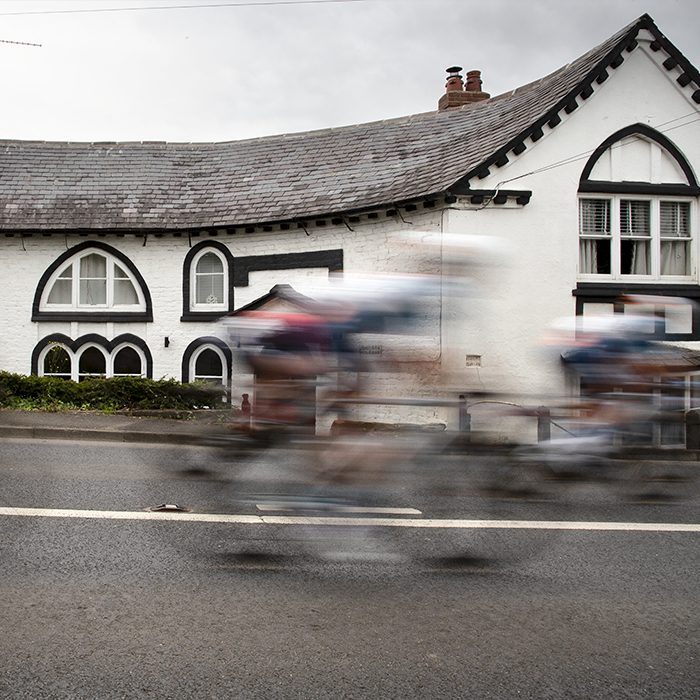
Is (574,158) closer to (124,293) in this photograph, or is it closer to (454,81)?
(454,81)

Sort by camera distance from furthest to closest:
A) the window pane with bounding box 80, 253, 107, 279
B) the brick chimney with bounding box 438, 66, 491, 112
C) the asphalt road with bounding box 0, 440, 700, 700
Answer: the brick chimney with bounding box 438, 66, 491, 112, the window pane with bounding box 80, 253, 107, 279, the asphalt road with bounding box 0, 440, 700, 700

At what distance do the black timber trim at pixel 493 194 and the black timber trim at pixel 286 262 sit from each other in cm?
338

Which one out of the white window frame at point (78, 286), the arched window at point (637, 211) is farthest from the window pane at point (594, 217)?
the white window frame at point (78, 286)

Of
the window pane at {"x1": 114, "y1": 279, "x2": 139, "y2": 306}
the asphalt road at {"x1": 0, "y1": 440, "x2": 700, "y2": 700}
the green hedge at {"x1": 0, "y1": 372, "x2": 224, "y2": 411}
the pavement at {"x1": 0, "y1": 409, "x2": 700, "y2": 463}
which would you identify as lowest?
the asphalt road at {"x1": 0, "y1": 440, "x2": 700, "y2": 700}

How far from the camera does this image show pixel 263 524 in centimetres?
607

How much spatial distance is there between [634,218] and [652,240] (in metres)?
0.61

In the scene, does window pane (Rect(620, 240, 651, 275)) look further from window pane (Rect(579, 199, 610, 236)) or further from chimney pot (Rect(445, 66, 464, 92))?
chimney pot (Rect(445, 66, 464, 92))

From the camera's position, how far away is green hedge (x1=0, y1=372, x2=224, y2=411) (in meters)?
14.3

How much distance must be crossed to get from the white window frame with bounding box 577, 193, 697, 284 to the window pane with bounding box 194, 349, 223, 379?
9.25 metres

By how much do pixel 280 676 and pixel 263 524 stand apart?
2.72m

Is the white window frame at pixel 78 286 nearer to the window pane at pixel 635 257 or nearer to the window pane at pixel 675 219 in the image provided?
the window pane at pixel 635 257

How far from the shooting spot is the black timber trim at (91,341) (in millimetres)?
18359

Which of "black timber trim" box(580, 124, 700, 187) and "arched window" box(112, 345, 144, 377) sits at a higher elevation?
"black timber trim" box(580, 124, 700, 187)

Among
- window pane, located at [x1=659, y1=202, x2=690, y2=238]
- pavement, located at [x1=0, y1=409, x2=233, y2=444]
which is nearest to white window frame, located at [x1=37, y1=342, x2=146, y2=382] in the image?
pavement, located at [x1=0, y1=409, x2=233, y2=444]
